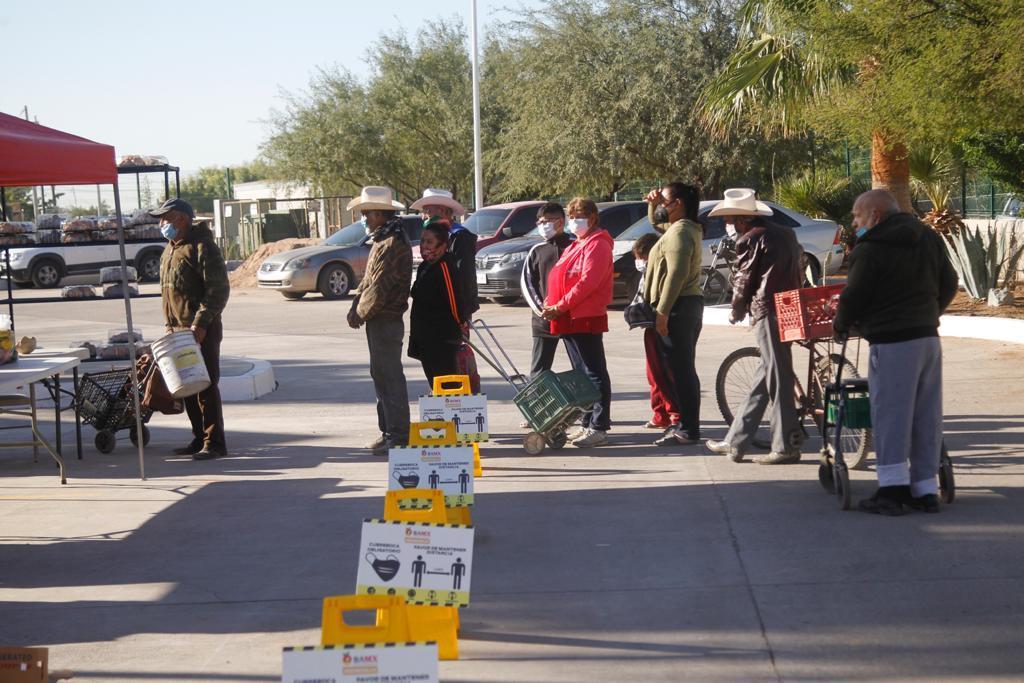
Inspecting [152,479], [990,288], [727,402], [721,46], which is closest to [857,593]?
[727,402]

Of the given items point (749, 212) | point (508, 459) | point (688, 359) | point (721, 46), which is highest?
point (721, 46)

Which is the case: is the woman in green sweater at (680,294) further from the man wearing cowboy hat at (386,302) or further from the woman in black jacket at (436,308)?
the man wearing cowboy hat at (386,302)

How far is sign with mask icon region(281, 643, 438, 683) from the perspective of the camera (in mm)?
3381

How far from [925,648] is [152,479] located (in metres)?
5.83

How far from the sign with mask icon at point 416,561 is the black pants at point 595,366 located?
4821mm

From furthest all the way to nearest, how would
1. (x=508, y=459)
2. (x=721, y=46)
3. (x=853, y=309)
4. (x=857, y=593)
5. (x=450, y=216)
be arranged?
(x=721, y=46)
(x=450, y=216)
(x=508, y=459)
(x=853, y=309)
(x=857, y=593)

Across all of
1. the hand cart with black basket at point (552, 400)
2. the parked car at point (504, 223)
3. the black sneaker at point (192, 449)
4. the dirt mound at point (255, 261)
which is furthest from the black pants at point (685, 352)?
the dirt mound at point (255, 261)

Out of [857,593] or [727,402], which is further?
[727,402]

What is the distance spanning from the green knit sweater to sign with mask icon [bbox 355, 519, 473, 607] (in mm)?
4680

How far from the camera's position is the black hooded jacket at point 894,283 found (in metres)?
6.68

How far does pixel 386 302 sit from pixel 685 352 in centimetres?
229

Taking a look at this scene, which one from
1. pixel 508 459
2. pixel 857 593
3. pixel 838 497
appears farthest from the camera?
pixel 508 459

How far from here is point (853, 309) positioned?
6.78m

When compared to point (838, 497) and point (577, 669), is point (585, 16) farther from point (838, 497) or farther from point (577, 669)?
point (577, 669)
